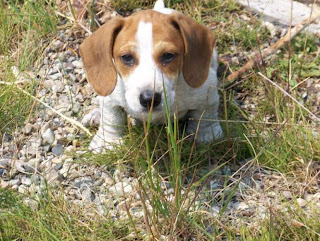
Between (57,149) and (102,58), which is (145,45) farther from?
(57,149)

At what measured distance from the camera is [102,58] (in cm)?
400

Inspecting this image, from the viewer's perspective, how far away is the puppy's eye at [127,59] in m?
3.82

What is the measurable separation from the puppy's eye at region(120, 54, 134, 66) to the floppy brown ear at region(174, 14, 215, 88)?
37cm

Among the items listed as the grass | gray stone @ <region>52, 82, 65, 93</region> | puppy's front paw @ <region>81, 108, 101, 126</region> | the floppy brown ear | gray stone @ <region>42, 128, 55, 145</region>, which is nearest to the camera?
the grass

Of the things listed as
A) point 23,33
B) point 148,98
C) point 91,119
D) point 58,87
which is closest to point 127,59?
point 148,98

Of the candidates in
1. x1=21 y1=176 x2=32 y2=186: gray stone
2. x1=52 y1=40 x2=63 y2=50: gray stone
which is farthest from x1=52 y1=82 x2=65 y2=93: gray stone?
x1=21 y1=176 x2=32 y2=186: gray stone

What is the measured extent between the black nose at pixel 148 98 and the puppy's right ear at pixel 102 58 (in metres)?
0.41

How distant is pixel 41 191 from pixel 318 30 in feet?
9.92

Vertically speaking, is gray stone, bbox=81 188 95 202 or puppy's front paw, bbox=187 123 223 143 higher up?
puppy's front paw, bbox=187 123 223 143

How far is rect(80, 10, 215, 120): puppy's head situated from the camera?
3.71 meters

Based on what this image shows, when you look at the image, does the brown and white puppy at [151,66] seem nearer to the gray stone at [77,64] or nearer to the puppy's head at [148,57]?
the puppy's head at [148,57]

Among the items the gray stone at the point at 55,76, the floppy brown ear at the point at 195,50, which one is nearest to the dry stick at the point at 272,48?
the floppy brown ear at the point at 195,50

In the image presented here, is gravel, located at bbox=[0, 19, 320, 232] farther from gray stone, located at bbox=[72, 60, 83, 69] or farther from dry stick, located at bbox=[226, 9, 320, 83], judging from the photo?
dry stick, located at bbox=[226, 9, 320, 83]

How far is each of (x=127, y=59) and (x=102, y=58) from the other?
231mm
